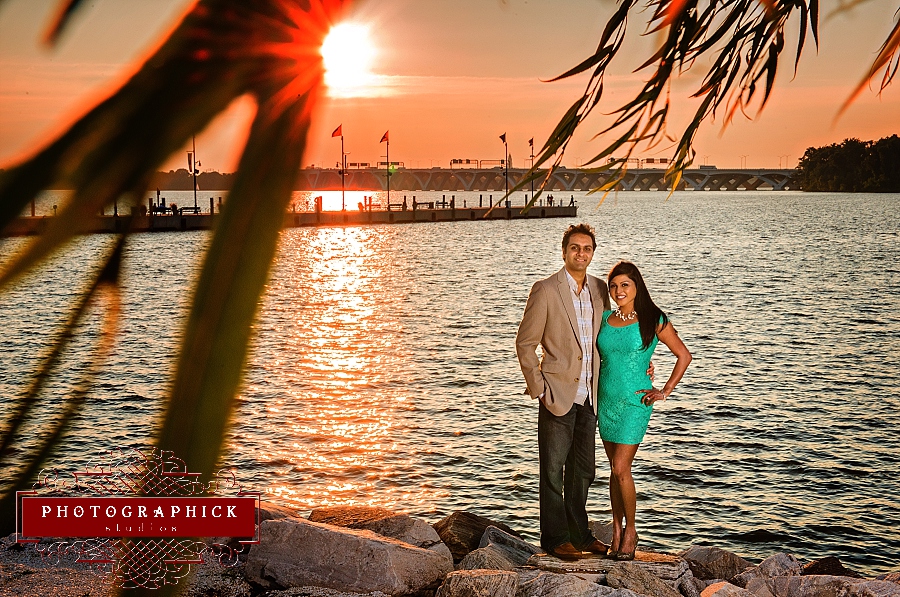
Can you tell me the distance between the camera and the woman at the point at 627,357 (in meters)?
7.64

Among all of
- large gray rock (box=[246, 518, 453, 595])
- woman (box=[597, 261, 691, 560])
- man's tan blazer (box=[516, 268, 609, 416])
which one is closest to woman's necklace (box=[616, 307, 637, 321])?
woman (box=[597, 261, 691, 560])

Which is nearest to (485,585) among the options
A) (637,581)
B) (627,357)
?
(637,581)

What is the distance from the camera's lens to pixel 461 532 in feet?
33.7

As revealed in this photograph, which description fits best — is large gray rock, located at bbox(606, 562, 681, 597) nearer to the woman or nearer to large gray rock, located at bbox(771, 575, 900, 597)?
the woman

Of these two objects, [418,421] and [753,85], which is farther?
[418,421]

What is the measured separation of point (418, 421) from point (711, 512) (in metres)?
8.00

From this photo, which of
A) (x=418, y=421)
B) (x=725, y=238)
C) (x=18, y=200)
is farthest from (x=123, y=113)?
(x=725, y=238)

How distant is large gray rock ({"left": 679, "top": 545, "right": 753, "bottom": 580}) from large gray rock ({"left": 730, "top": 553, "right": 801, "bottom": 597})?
391 millimetres

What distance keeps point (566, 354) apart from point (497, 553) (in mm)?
2149

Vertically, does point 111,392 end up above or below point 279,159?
below

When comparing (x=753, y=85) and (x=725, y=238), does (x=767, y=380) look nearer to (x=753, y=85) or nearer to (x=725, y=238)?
(x=753, y=85)

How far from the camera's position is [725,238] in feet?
348

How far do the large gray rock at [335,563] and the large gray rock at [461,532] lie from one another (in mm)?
1826

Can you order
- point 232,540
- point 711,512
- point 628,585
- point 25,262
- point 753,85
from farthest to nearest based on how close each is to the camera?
point 711,512, point 232,540, point 628,585, point 753,85, point 25,262
